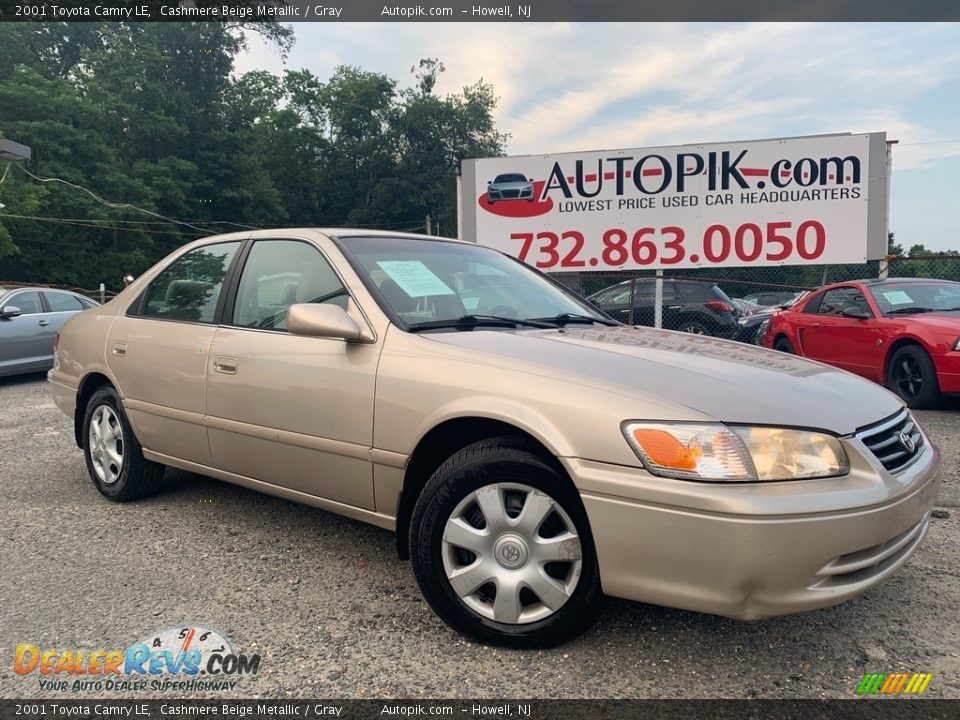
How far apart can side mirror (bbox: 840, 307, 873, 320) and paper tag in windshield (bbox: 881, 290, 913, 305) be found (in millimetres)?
257

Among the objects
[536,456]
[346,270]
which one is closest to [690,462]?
[536,456]

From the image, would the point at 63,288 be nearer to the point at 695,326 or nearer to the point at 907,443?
the point at 695,326

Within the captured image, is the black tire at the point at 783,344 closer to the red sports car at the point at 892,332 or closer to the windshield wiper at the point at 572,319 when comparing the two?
the red sports car at the point at 892,332

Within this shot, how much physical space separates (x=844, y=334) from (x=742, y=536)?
21.8 feet

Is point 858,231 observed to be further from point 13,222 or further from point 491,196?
point 13,222

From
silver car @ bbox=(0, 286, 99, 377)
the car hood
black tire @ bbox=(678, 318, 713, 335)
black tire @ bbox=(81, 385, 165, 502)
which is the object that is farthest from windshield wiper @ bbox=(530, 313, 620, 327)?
black tire @ bbox=(678, 318, 713, 335)

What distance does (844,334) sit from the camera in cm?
759

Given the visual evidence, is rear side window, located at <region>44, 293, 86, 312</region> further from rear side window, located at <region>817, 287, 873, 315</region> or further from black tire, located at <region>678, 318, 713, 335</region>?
rear side window, located at <region>817, 287, 873, 315</region>

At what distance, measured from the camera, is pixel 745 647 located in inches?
92.3

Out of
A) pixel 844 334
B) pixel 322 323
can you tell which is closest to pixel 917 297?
pixel 844 334

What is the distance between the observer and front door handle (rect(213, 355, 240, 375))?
3141 millimetres

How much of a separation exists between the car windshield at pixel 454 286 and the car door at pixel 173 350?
0.95 m

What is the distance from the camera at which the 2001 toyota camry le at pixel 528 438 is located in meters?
1.97

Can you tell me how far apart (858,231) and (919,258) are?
7.84ft
